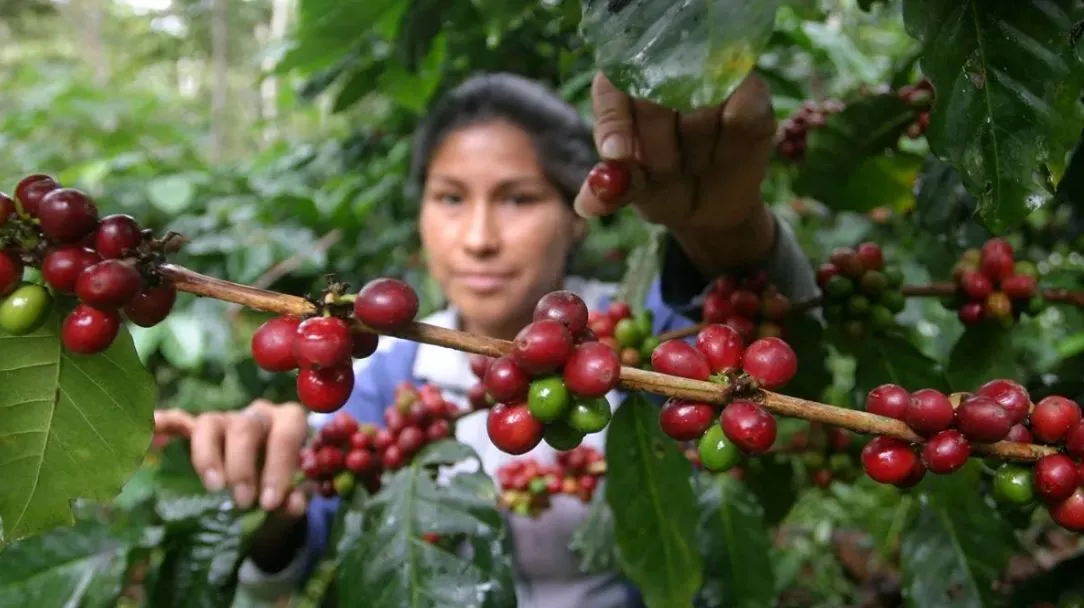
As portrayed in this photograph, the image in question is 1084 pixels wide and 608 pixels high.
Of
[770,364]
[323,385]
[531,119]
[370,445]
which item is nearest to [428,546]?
[370,445]

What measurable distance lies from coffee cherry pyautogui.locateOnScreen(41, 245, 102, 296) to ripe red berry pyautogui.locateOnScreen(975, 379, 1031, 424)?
65 cm

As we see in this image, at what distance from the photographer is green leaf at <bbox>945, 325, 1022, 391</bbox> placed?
86cm

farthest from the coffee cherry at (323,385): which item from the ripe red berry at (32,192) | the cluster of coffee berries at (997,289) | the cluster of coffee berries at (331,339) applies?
the cluster of coffee berries at (997,289)

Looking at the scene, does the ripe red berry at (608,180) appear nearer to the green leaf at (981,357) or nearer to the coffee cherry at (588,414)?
the coffee cherry at (588,414)

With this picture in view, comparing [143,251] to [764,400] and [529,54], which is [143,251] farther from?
[529,54]

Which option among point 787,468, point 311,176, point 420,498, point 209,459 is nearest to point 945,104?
point 420,498

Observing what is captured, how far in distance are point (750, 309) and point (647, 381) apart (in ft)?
1.35

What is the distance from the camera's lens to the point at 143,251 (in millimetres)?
507

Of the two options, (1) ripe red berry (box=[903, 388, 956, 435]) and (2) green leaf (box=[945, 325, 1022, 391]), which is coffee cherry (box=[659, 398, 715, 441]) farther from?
(2) green leaf (box=[945, 325, 1022, 391])

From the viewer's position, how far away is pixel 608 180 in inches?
27.5

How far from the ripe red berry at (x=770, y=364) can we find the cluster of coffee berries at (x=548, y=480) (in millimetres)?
745

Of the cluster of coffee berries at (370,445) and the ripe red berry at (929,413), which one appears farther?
the cluster of coffee berries at (370,445)

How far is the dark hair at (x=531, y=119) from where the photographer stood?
1600mm

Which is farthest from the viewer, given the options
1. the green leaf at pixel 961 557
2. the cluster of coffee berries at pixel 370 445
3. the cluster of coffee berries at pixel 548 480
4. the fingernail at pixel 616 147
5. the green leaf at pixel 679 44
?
the cluster of coffee berries at pixel 548 480
